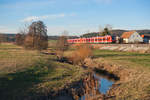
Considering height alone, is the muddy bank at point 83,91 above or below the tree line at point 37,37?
below

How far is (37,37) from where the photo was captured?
1423 inches

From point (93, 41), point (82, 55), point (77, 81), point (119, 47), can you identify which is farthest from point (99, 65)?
point (93, 41)

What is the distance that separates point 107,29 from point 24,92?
8891 centimetres

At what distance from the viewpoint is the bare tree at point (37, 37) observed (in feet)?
116

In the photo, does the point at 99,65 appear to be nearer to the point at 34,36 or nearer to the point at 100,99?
the point at 100,99

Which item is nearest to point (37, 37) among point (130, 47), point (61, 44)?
point (61, 44)

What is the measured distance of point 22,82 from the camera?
1211 centimetres

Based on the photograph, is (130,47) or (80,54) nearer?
(80,54)

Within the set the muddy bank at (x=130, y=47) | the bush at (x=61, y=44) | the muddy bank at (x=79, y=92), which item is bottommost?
the muddy bank at (x=79, y=92)

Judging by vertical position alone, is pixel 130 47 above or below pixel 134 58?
above

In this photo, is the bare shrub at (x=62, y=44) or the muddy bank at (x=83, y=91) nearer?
the muddy bank at (x=83, y=91)

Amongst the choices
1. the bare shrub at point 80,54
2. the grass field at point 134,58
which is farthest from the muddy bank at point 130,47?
the bare shrub at point 80,54

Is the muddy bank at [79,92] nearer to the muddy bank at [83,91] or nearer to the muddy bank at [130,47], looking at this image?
the muddy bank at [83,91]

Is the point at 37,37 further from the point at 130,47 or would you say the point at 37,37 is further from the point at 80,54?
the point at 130,47
